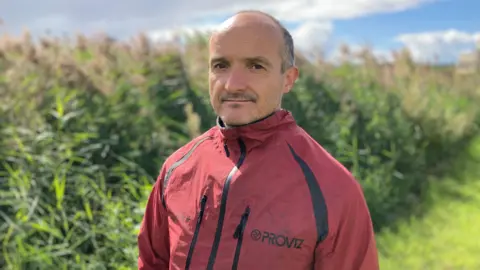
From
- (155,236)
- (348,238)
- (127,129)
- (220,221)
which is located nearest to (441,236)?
(127,129)

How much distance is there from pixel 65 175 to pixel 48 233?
1.60 ft

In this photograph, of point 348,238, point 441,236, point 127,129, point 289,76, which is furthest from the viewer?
point 127,129

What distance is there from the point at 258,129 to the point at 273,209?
0.22 metres

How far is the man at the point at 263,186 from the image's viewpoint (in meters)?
1.72

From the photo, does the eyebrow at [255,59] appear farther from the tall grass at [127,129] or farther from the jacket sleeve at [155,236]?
the tall grass at [127,129]

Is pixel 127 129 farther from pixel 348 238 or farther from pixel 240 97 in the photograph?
pixel 348 238

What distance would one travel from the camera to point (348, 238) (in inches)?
68.2

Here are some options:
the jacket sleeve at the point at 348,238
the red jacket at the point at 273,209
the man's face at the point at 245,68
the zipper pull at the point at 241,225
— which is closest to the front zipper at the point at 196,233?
the red jacket at the point at 273,209

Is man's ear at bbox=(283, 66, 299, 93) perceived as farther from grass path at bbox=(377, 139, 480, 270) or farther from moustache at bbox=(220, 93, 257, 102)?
grass path at bbox=(377, 139, 480, 270)

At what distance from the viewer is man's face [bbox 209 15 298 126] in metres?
1.75

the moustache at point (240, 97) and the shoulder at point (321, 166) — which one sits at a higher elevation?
the moustache at point (240, 97)

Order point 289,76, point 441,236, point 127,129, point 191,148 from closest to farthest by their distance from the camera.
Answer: point 289,76
point 191,148
point 441,236
point 127,129

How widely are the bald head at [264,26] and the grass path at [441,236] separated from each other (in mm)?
3016

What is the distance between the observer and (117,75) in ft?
19.6
